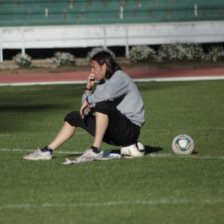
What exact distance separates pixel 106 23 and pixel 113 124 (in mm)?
28258

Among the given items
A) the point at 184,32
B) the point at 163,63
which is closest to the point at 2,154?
the point at 163,63

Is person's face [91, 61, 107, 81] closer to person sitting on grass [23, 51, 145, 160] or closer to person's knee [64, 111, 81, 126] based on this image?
person sitting on grass [23, 51, 145, 160]

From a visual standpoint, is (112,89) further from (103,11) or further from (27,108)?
(103,11)

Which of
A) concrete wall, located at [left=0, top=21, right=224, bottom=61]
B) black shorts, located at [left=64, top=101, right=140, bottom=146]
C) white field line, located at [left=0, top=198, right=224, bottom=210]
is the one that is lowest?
concrete wall, located at [left=0, top=21, right=224, bottom=61]

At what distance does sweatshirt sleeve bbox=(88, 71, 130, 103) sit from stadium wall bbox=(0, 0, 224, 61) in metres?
23.2

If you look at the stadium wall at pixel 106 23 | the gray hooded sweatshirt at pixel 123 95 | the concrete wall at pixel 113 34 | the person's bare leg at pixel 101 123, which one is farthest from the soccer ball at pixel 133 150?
the concrete wall at pixel 113 34

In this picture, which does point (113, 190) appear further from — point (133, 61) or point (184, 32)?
point (184, 32)

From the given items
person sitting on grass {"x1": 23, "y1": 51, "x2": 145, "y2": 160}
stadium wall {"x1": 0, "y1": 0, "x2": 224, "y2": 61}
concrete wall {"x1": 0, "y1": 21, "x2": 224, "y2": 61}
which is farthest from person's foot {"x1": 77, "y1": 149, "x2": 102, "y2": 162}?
concrete wall {"x1": 0, "y1": 21, "x2": 224, "y2": 61}

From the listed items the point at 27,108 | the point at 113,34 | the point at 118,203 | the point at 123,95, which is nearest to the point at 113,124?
the point at 123,95

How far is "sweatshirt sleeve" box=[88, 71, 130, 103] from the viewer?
7.87 meters

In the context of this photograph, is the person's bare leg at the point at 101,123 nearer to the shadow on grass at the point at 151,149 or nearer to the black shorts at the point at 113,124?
the black shorts at the point at 113,124

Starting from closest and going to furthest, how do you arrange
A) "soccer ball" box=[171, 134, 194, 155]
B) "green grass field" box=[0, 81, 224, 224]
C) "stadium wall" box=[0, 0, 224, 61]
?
"green grass field" box=[0, 81, 224, 224] < "soccer ball" box=[171, 134, 194, 155] < "stadium wall" box=[0, 0, 224, 61]

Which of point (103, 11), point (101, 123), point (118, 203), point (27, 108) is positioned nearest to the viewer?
point (118, 203)

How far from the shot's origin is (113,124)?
7965mm
